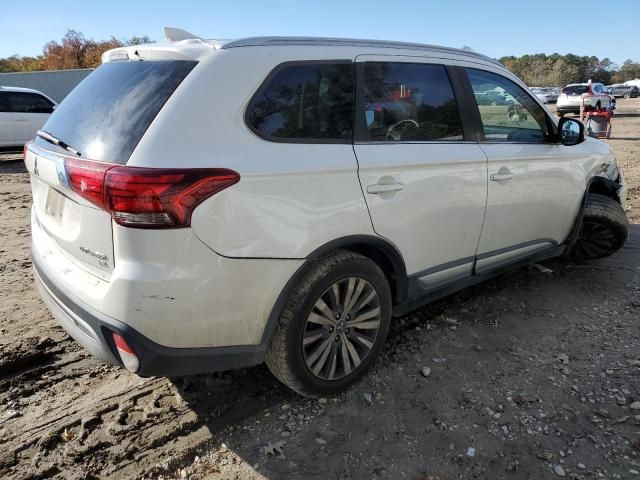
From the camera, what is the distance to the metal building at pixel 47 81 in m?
28.6

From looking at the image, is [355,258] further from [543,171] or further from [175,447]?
[543,171]

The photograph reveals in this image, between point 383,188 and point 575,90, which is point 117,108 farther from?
point 575,90

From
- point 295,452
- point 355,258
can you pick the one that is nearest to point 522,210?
point 355,258

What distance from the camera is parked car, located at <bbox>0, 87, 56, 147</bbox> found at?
12789mm

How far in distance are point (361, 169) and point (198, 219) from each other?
3.02ft

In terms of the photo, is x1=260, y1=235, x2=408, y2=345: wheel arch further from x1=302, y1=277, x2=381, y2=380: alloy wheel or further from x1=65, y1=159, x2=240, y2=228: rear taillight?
x1=65, y1=159, x2=240, y2=228: rear taillight

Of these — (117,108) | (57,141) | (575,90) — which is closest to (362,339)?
(117,108)

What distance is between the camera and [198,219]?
2094 mm

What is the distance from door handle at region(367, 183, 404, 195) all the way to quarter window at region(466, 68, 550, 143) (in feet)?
3.38

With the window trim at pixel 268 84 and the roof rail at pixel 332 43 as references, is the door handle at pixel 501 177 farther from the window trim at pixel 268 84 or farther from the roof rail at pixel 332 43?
the window trim at pixel 268 84

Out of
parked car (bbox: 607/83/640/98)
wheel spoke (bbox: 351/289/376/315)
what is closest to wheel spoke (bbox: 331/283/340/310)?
wheel spoke (bbox: 351/289/376/315)

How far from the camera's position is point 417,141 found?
2984 mm

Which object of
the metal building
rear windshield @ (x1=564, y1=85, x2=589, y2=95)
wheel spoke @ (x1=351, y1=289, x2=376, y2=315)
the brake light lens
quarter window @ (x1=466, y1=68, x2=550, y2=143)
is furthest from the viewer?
the metal building

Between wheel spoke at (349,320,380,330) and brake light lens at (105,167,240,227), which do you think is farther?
wheel spoke at (349,320,380,330)
